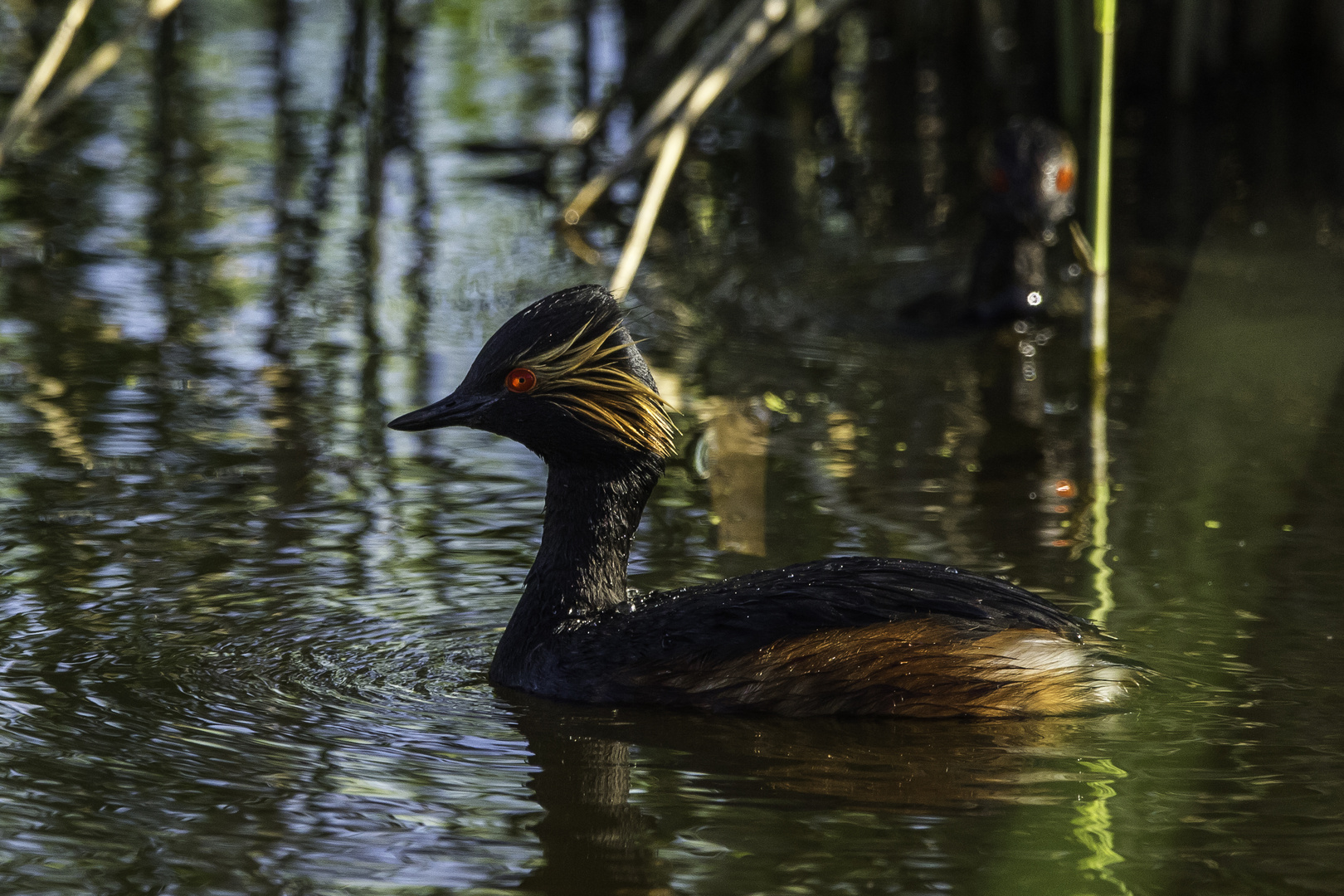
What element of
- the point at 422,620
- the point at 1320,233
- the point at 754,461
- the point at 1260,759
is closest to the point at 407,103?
the point at 1320,233

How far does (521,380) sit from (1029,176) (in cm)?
501

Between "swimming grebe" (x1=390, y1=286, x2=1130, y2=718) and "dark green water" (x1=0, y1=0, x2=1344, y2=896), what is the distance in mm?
107

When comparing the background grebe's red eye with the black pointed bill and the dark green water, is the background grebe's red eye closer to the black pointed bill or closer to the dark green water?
the black pointed bill

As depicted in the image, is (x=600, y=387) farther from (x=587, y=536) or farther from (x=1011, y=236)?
(x=1011, y=236)

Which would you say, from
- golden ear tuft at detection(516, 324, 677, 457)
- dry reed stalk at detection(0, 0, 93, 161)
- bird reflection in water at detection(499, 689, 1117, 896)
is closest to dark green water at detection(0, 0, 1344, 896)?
bird reflection in water at detection(499, 689, 1117, 896)

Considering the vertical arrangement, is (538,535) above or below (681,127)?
below

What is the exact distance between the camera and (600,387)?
5.11 metres

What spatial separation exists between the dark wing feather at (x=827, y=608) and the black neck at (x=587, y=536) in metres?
0.22

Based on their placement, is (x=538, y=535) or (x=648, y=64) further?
(x=648, y=64)

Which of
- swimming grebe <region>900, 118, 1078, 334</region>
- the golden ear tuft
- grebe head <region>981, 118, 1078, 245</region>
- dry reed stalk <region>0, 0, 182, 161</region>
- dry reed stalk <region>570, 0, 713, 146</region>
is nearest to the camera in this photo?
the golden ear tuft

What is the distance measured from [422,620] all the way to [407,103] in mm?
9078

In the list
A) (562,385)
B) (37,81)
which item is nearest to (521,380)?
(562,385)

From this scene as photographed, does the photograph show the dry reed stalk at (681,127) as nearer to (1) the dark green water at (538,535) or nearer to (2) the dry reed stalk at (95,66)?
(1) the dark green water at (538,535)

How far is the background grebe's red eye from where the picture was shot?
5.10 metres
